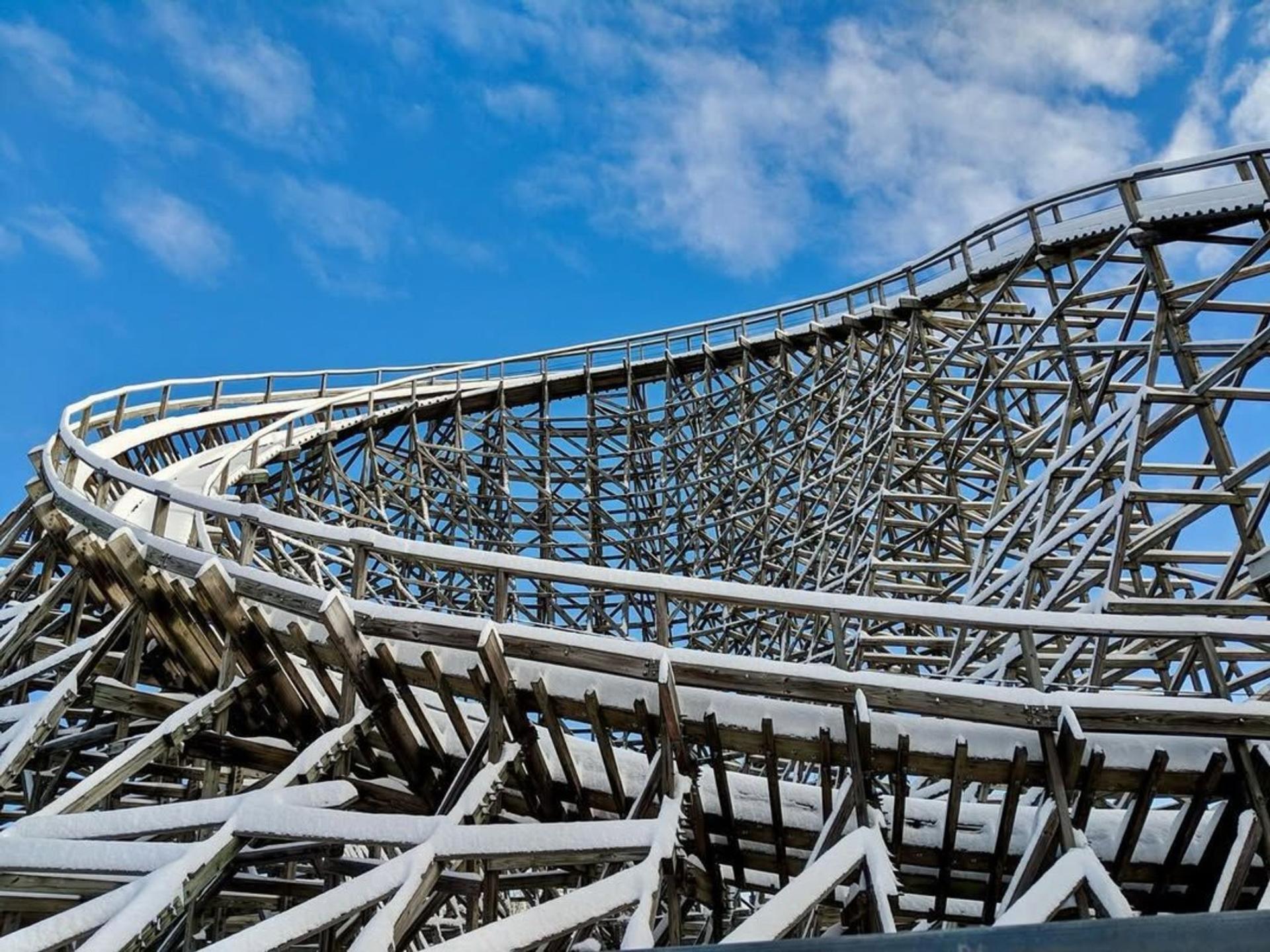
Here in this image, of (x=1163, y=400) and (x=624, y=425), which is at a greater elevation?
(x=624, y=425)

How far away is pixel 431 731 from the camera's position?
6969 millimetres

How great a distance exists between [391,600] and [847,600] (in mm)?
12681

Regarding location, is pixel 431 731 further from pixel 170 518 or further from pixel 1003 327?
pixel 1003 327

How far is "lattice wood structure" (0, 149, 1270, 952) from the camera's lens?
5516 mm

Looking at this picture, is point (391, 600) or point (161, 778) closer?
point (161, 778)

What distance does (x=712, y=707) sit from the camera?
618 centimetres

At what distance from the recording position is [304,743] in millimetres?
7906

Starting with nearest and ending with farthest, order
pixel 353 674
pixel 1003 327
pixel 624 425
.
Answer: pixel 353 674 → pixel 1003 327 → pixel 624 425

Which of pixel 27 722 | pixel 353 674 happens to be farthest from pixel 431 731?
pixel 27 722

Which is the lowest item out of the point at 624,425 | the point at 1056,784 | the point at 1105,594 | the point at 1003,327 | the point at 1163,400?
the point at 1056,784

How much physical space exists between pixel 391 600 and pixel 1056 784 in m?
13.4

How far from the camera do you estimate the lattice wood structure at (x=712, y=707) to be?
552 cm

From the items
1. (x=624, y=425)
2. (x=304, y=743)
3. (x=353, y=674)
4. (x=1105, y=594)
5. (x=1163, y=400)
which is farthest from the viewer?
(x=624, y=425)

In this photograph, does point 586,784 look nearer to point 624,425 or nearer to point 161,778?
point 161,778
